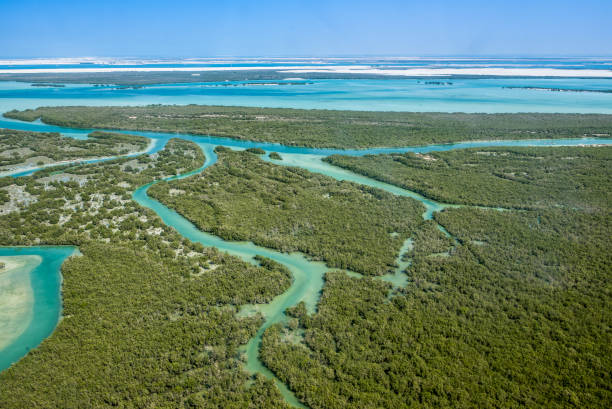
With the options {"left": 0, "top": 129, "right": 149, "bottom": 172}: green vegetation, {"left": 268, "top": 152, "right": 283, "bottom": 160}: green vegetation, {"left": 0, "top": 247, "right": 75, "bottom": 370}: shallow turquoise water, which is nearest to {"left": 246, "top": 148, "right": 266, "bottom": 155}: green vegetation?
{"left": 268, "top": 152, "right": 283, "bottom": 160}: green vegetation

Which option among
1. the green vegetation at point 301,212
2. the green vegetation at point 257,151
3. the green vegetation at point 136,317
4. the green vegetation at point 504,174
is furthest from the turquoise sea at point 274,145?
the green vegetation at point 257,151

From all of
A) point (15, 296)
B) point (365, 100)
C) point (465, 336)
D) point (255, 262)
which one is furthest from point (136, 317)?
point (365, 100)

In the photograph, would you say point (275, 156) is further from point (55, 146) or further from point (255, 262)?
point (55, 146)

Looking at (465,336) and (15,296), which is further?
(15,296)

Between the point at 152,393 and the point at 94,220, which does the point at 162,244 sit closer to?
the point at 94,220

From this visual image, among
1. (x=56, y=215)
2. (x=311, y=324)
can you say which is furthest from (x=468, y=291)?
(x=56, y=215)

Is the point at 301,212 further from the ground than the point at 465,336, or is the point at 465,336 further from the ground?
the point at 301,212

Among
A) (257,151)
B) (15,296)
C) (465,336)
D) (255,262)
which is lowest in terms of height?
(15,296)
